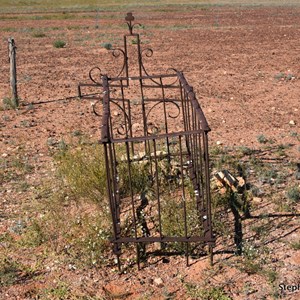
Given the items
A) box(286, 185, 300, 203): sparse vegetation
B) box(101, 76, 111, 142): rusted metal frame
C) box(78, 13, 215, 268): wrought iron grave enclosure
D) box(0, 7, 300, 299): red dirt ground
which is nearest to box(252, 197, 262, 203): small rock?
box(0, 7, 300, 299): red dirt ground

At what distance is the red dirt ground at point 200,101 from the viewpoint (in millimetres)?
4121

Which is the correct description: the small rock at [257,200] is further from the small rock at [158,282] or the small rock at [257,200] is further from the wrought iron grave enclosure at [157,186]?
the small rock at [158,282]

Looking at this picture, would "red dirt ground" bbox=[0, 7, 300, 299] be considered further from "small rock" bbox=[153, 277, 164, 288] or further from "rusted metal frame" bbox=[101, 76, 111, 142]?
"rusted metal frame" bbox=[101, 76, 111, 142]

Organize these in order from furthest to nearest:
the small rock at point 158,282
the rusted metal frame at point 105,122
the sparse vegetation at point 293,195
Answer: the sparse vegetation at point 293,195 < the small rock at point 158,282 < the rusted metal frame at point 105,122

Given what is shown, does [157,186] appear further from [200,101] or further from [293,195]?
[200,101]

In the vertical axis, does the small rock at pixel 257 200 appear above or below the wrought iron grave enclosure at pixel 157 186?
below

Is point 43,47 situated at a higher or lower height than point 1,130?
higher

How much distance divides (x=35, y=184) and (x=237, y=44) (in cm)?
1590

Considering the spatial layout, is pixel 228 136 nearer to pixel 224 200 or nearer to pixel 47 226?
pixel 224 200

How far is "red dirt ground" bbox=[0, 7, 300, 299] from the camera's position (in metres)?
4.12

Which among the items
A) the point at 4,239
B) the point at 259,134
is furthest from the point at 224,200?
the point at 259,134

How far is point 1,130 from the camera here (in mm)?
8227

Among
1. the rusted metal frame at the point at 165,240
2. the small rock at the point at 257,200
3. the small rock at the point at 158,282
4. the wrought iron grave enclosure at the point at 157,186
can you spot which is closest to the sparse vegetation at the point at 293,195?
the small rock at the point at 257,200

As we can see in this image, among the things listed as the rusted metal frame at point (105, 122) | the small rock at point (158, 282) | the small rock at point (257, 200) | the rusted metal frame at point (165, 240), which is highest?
the rusted metal frame at point (105, 122)
